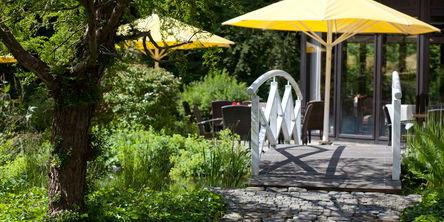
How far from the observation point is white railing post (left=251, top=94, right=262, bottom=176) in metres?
6.30

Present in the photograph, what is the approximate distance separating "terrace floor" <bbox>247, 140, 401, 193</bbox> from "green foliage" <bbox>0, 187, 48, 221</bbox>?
2174 mm

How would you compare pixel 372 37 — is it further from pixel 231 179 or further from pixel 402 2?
pixel 231 179

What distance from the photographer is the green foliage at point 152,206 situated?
14.7 ft

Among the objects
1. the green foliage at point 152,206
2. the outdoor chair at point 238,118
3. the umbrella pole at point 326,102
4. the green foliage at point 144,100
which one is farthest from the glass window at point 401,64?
the green foliage at point 152,206

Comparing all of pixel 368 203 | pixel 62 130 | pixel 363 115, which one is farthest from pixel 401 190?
pixel 363 115

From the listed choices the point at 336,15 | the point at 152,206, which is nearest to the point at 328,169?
the point at 336,15

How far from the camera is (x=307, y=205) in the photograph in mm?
5254

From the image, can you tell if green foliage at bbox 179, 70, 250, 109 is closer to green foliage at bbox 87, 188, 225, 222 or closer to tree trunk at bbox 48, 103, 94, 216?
green foliage at bbox 87, 188, 225, 222

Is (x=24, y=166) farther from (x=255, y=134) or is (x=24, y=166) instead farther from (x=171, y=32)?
(x=171, y=32)

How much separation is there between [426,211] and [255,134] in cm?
221

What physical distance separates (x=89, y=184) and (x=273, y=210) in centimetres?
163

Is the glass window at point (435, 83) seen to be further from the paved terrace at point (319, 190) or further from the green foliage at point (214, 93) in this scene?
the paved terrace at point (319, 190)

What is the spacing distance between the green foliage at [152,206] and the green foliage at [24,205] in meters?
0.40

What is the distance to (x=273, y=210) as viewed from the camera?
16.6 feet
